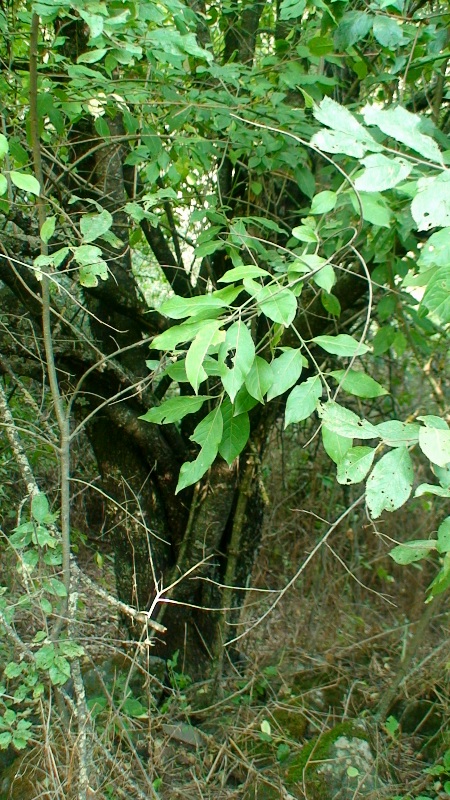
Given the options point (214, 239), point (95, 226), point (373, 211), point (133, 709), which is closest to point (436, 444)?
point (373, 211)

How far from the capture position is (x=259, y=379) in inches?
54.7

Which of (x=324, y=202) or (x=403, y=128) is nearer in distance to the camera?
(x=403, y=128)

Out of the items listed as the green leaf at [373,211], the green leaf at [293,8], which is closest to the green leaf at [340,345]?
the green leaf at [373,211]

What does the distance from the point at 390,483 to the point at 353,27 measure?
1.70m

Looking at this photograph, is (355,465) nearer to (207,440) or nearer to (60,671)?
(207,440)

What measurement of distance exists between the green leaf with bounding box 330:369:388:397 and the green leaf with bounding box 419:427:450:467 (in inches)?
10.3

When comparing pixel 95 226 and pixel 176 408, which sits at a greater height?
pixel 95 226

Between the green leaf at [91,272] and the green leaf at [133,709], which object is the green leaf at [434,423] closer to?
the green leaf at [91,272]

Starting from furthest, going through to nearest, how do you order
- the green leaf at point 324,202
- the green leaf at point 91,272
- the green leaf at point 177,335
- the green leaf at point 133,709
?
the green leaf at point 133,709
the green leaf at point 91,272
the green leaf at point 324,202
the green leaf at point 177,335

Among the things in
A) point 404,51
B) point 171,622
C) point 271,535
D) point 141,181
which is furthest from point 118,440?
point 404,51

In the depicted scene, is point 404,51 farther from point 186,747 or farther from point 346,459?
point 186,747

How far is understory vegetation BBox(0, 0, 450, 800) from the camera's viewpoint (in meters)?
2.04

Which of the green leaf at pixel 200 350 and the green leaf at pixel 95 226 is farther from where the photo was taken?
the green leaf at pixel 95 226

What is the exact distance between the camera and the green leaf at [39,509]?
2082 mm
